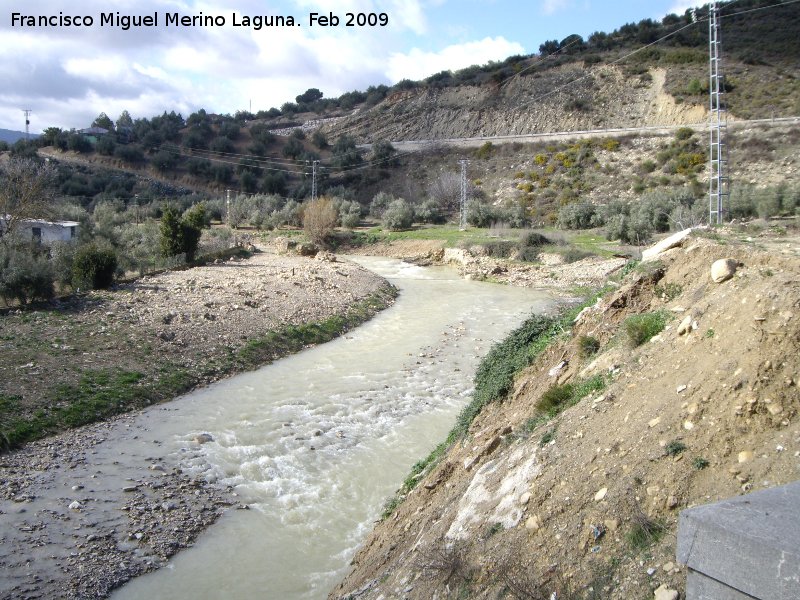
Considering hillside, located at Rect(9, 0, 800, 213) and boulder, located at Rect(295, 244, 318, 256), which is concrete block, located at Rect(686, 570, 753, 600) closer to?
boulder, located at Rect(295, 244, 318, 256)

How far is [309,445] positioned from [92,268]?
13254 mm

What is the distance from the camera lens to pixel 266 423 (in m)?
12.6

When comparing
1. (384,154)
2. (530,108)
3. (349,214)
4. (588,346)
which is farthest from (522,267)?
(530,108)

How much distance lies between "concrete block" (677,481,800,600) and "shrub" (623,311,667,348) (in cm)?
435

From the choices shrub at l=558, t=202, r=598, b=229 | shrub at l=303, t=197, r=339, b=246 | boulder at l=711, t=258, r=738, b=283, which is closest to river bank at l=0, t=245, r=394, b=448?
boulder at l=711, t=258, r=738, b=283

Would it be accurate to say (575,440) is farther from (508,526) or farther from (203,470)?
(203,470)

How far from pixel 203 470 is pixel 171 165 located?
6777cm

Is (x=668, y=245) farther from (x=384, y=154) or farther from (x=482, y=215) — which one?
(x=384, y=154)

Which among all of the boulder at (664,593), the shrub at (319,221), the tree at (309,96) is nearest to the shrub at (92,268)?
the boulder at (664,593)

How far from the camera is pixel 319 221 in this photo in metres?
44.9

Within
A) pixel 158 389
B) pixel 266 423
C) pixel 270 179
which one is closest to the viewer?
pixel 266 423

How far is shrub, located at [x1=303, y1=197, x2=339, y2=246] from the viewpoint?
147 ft

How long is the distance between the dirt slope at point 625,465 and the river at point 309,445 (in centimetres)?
123

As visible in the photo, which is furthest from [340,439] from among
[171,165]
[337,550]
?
[171,165]
